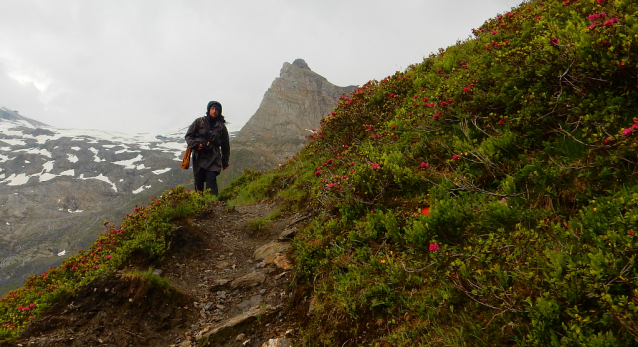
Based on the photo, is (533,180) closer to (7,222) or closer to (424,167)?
(424,167)

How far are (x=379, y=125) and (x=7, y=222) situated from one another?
175930mm

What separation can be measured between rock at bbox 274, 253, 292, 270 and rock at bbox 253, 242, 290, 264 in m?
0.19

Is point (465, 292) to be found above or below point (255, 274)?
above

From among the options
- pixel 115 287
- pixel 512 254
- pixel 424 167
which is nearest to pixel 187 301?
pixel 115 287

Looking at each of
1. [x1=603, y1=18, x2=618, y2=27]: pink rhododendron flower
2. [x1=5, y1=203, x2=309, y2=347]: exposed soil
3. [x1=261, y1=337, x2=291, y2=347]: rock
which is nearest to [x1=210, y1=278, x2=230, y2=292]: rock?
[x1=5, y1=203, x2=309, y2=347]: exposed soil

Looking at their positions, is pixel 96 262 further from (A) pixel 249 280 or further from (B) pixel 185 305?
(A) pixel 249 280

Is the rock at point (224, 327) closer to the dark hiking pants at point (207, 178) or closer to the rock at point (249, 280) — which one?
the rock at point (249, 280)

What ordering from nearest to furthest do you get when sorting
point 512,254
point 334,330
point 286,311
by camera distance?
point 512,254 → point 334,330 → point 286,311

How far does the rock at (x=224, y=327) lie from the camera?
420 centimetres

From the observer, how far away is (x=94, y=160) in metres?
176

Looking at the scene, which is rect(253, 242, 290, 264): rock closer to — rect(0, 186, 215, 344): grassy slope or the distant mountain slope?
rect(0, 186, 215, 344): grassy slope

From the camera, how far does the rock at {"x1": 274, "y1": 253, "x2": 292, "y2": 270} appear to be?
5.52 meters

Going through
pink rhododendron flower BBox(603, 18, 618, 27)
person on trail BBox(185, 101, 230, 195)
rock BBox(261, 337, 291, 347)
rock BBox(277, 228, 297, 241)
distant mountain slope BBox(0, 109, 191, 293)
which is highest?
pink rhododendron flower BBox(603, 18, 618, 27)

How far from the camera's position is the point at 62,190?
15012 cm
